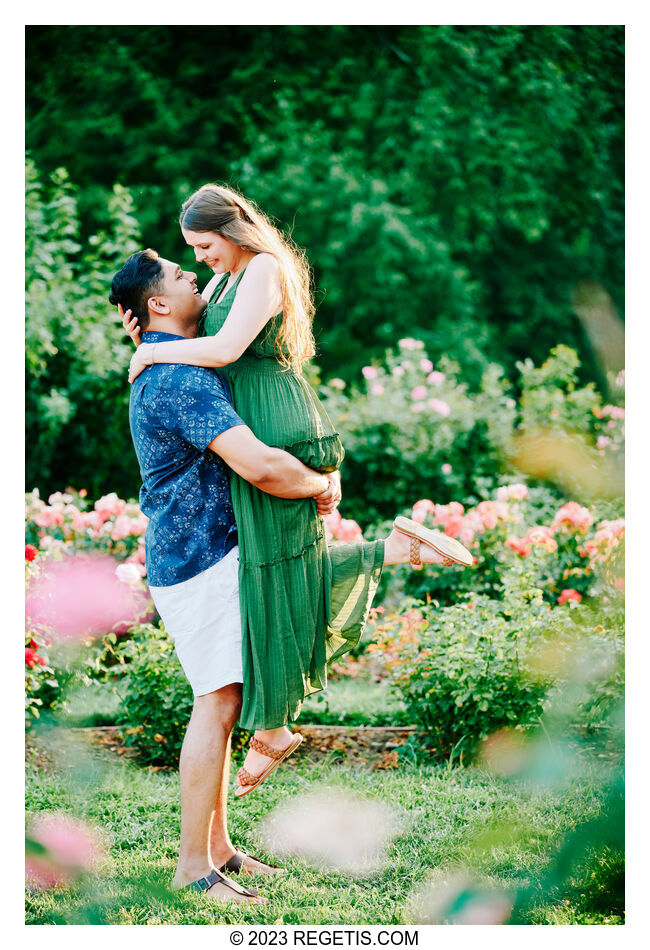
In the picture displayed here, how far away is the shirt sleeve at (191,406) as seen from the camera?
7.55 ft

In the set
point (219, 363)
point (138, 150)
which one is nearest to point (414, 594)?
point (219, 363)

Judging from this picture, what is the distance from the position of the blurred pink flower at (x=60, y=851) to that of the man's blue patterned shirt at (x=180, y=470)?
949 mm

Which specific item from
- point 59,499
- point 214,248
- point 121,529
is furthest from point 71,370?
point 214,248

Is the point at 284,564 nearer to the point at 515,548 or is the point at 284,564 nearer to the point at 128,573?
the point at 128,573

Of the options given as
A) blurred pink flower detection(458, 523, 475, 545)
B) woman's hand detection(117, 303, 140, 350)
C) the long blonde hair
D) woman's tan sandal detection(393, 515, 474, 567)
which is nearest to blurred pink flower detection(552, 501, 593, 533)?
blurred pink flower detection(458, 523, 475, 545)

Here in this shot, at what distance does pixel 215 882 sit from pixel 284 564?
0.88 metres

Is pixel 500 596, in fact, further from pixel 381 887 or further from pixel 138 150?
pixel 138 150

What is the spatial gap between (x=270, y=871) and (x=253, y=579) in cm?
89

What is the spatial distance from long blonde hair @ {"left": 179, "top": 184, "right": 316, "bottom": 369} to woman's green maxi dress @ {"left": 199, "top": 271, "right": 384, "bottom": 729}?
0.15 ft

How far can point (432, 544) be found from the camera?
2.59 m

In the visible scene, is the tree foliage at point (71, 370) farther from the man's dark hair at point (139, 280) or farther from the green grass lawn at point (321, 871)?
the man's dark hair at point (139, 280)

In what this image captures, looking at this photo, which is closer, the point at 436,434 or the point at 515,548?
the point at 515,548

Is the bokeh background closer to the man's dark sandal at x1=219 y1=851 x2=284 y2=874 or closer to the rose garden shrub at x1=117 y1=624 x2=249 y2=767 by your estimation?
the rose garden shrub at x1=117 y1=624 x2=249 y2=767

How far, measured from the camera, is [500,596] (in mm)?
4363
